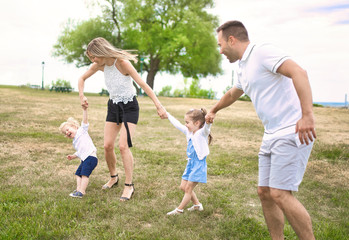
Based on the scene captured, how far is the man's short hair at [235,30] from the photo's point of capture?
306 centimetres

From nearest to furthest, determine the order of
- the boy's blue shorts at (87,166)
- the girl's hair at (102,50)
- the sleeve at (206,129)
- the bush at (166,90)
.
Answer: the sleeve at (206,129), the girl's hair at (102,50), the boy's blue shorts at (87,166), the bush at (166,90)

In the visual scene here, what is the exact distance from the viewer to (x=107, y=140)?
5.16 m

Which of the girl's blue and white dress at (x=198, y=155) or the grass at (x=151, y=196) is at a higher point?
the girl's blue and white dress at (x=198, y=155)

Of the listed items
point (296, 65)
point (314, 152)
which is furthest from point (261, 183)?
point (314, 152)

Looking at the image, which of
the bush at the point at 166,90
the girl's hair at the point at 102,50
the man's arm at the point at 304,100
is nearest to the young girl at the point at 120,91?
the girl's hair at the point at 102,50

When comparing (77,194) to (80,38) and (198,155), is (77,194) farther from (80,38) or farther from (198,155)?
(80,38)

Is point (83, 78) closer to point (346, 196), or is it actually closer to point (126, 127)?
point (126, 127)

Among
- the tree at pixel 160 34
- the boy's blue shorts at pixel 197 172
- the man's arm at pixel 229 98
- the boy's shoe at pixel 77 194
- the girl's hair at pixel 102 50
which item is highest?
the tree at pixel 160 34

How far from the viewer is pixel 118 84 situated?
491cm

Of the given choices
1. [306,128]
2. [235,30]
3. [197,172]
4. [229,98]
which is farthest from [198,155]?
[306,128]

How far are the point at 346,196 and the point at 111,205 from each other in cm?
393

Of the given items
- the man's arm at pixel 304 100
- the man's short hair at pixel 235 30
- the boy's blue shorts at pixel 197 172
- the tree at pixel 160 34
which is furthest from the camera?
the tree at pixel 160 34

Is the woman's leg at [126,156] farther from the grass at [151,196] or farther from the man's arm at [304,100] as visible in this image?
the man's arm at [304,100]

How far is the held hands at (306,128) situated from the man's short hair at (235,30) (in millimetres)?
957
